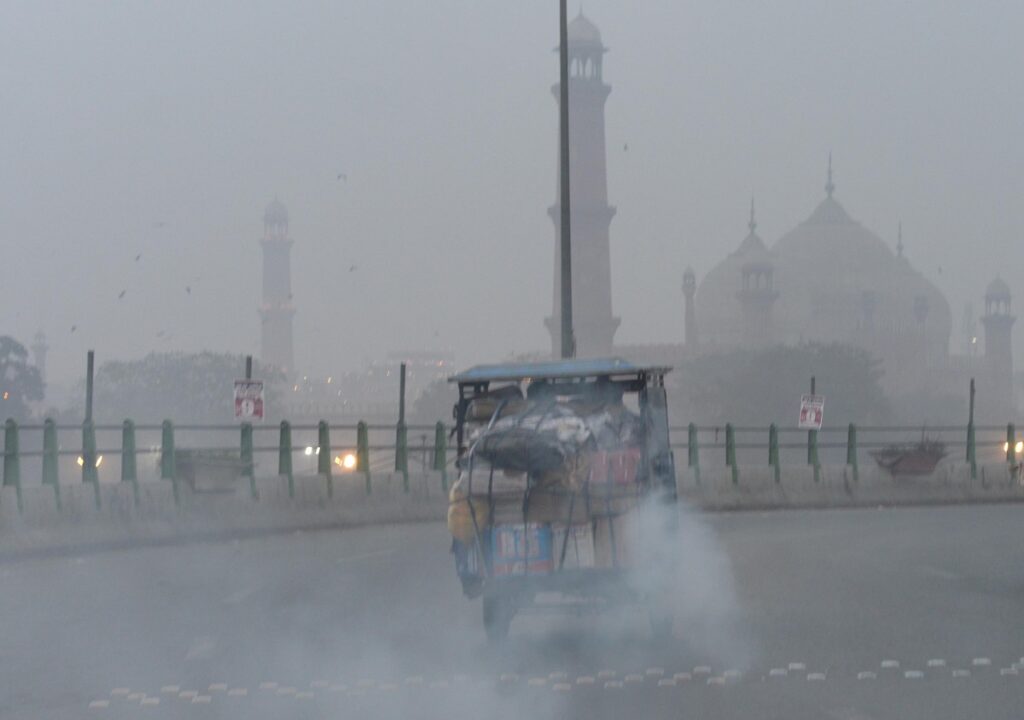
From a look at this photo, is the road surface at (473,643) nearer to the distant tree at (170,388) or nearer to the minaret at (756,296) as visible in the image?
the distant tree at (170,388)

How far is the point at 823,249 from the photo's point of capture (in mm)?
173750

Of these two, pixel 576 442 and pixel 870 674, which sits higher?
pixel 576 442

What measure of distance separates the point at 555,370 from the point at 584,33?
13645cm

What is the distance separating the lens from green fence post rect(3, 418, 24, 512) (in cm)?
1947

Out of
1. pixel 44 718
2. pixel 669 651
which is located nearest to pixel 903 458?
pixel 669 651

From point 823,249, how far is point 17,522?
159 meters

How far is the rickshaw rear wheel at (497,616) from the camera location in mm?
11844

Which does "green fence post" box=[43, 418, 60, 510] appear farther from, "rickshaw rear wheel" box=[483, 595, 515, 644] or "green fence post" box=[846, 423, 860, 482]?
"green fence post" box=[846, 423, 860, 482]

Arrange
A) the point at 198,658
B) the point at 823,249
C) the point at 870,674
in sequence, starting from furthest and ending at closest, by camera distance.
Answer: the point at 823,249 < the point at 198,658 < the point at 870,674

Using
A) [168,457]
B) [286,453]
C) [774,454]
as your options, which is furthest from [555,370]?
[774,454]

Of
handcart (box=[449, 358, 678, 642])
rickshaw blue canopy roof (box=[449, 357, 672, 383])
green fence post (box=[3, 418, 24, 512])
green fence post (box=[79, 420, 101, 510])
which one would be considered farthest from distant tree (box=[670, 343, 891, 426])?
handcart (box=[449, 358, 678, 642])

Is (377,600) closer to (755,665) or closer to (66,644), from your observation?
(66,644)

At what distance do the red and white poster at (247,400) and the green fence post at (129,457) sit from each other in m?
4.01

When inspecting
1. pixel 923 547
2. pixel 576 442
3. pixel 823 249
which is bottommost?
pixel 923 547
